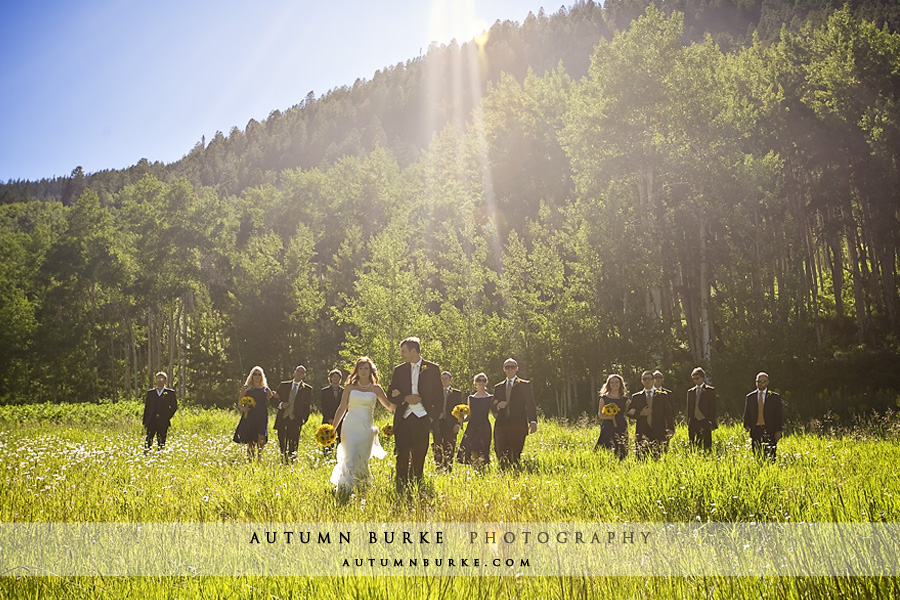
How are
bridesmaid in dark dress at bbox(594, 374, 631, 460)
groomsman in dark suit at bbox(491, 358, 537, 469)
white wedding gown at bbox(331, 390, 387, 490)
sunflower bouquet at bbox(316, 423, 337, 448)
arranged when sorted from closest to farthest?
white wedding gown at bbox(331, 390, 387, 490), sunflower bouquet at bbox(316, 423, 337, 448), groomsman in dark suit at bbox(491, 358, 537, 469), bridesmaid in dark dress at bbox(594, 374, 631, 460)

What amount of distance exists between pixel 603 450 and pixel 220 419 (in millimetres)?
17710

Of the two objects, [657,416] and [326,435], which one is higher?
[326,435]

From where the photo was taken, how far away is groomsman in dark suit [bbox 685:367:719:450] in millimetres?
13523

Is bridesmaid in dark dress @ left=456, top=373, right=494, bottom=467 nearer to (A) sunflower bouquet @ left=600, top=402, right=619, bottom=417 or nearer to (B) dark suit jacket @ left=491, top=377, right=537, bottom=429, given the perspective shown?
(B) dark suit jacket @ left=491, top=377, right=537, bottom=429

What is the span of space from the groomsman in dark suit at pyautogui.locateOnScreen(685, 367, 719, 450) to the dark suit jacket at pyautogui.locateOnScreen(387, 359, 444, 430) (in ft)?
22.6

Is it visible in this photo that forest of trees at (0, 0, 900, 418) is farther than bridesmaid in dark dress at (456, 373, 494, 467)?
Yes

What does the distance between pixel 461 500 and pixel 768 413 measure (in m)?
8.17

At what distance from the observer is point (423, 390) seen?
8727 millimetres

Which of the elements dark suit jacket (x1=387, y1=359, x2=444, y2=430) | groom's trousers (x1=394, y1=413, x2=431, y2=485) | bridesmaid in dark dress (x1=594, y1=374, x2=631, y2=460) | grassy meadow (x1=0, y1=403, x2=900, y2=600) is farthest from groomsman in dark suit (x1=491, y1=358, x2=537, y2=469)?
groom's trousers (x1=394, y1=413, x2=431, y2=485)

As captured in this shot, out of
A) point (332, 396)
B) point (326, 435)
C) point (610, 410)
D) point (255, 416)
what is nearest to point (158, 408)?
point (255, 416)

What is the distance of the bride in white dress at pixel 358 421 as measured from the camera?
8.96m

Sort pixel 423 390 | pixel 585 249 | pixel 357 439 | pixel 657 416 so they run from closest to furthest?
1. pixel 423 390
2. pixel 357 439
3. pixel 657 416
4. pixel 585 249

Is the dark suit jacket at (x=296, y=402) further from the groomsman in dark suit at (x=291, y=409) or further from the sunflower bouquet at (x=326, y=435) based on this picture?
the sunflower bouquet at (x=326, y=435)

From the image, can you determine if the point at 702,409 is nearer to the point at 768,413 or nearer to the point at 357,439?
the point at 768,413
